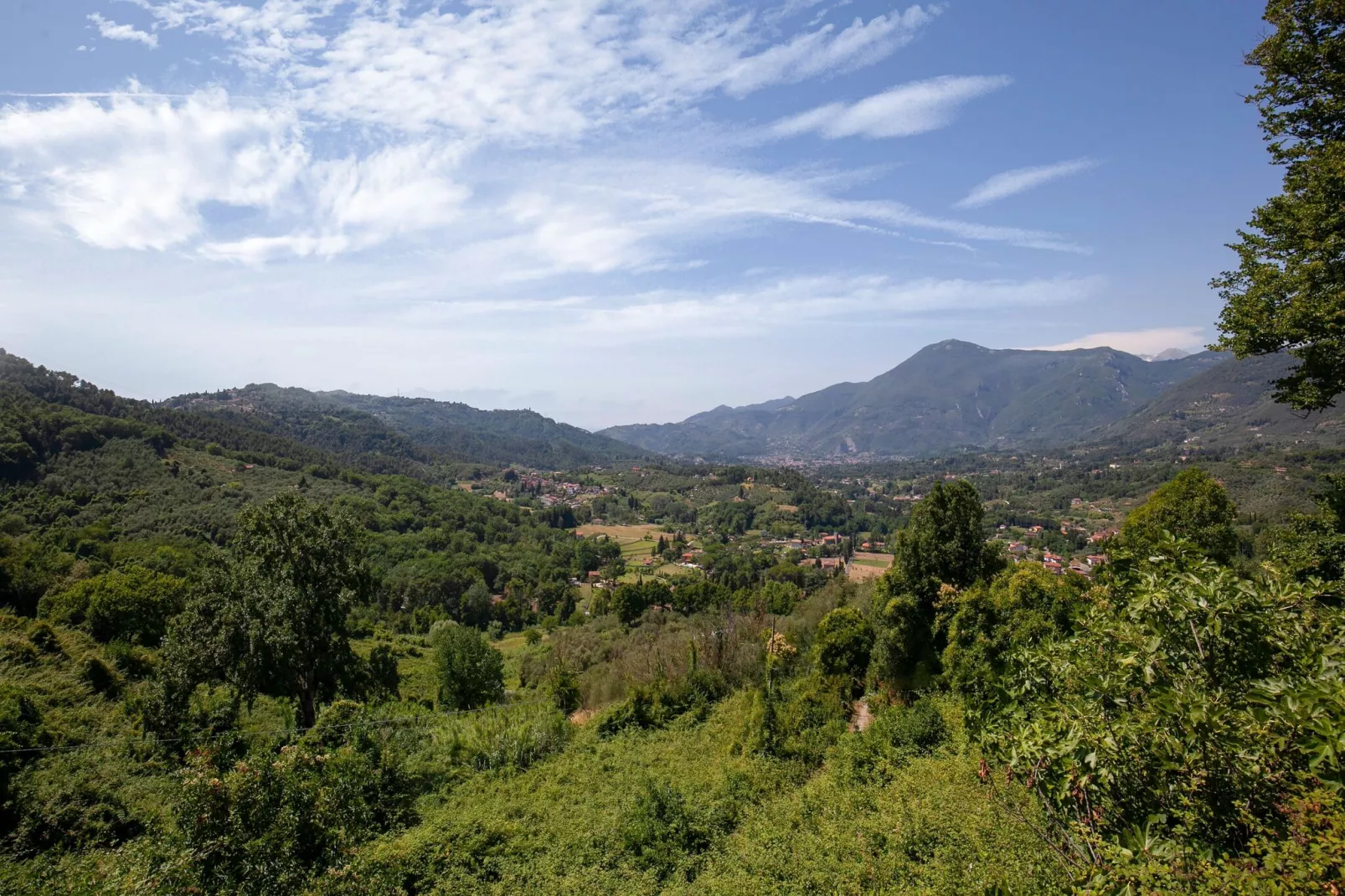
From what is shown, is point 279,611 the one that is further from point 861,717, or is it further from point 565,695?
point 861,717

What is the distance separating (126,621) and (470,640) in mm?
12328

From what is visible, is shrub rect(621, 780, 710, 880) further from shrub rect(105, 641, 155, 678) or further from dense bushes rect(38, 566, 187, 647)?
dense bushes rect(38, 566, 187, 647)

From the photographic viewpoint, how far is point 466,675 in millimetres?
21750

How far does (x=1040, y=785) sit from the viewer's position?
4.33 metres

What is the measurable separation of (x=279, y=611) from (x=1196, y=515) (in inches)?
883

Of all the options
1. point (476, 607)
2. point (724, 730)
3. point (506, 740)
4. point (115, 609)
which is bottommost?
point (476, 607)

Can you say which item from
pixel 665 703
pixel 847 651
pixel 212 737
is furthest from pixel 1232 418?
pixel 212 737

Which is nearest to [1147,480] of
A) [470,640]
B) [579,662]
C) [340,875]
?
[579,662]

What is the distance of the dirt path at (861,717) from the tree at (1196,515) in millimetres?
7366

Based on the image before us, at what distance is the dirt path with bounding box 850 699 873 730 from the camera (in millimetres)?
13805

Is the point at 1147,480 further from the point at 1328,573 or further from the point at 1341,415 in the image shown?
the point at 1328,573

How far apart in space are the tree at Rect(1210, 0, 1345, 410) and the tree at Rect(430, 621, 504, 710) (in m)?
23.3

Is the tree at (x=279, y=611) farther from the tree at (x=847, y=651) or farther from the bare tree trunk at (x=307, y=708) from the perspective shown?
the tree at (x=847, y=651)

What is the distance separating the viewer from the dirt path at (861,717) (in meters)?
13.8
